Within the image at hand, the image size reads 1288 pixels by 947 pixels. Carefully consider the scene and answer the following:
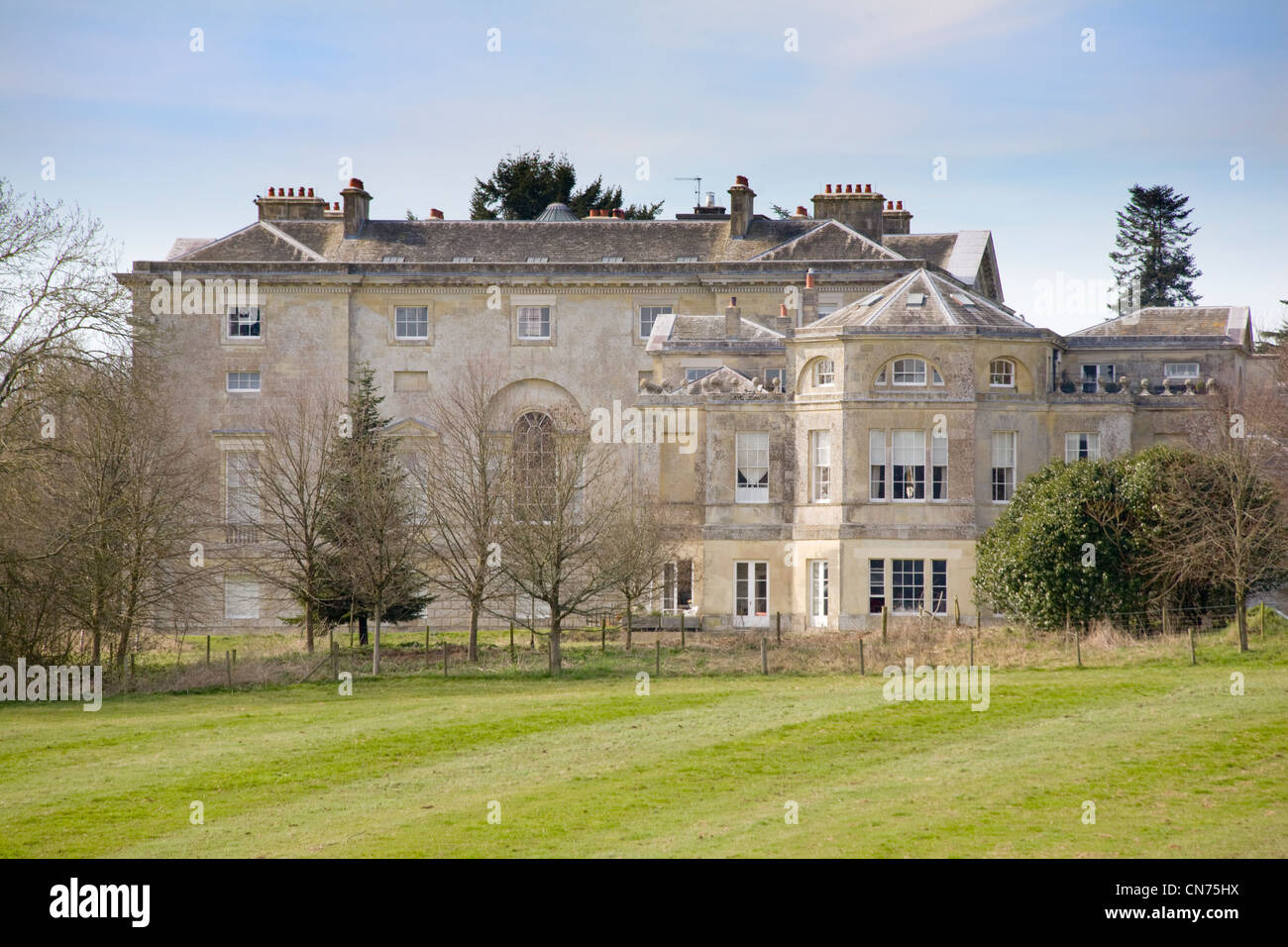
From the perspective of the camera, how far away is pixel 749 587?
40281 mm

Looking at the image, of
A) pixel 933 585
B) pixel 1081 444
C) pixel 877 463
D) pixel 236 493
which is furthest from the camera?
pixel 236 493

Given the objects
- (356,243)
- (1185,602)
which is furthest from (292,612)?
(1185,602)

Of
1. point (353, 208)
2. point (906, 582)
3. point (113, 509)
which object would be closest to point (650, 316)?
point (353, 208)

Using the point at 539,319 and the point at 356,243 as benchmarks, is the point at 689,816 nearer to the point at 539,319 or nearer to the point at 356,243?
the point at 539,319

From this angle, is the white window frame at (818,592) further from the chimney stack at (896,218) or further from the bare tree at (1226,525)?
the chimney stack at (896,218)

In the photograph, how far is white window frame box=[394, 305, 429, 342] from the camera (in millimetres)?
54031

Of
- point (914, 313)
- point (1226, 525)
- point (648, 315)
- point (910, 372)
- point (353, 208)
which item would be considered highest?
point (353, 208)

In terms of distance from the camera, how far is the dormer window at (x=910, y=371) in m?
39.1

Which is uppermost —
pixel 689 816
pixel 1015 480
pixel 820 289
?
pixel 820 289

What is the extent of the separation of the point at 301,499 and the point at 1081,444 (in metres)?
19.0

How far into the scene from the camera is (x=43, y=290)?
101 ft

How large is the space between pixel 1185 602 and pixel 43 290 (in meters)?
23.6

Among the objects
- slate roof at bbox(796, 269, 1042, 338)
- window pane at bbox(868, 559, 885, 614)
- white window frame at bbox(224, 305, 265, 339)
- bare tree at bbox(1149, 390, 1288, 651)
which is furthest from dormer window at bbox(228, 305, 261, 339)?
bare tree at bbox(1149, 390, 1288, 651)

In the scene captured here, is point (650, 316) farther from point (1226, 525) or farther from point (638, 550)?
point (1226, 525)
